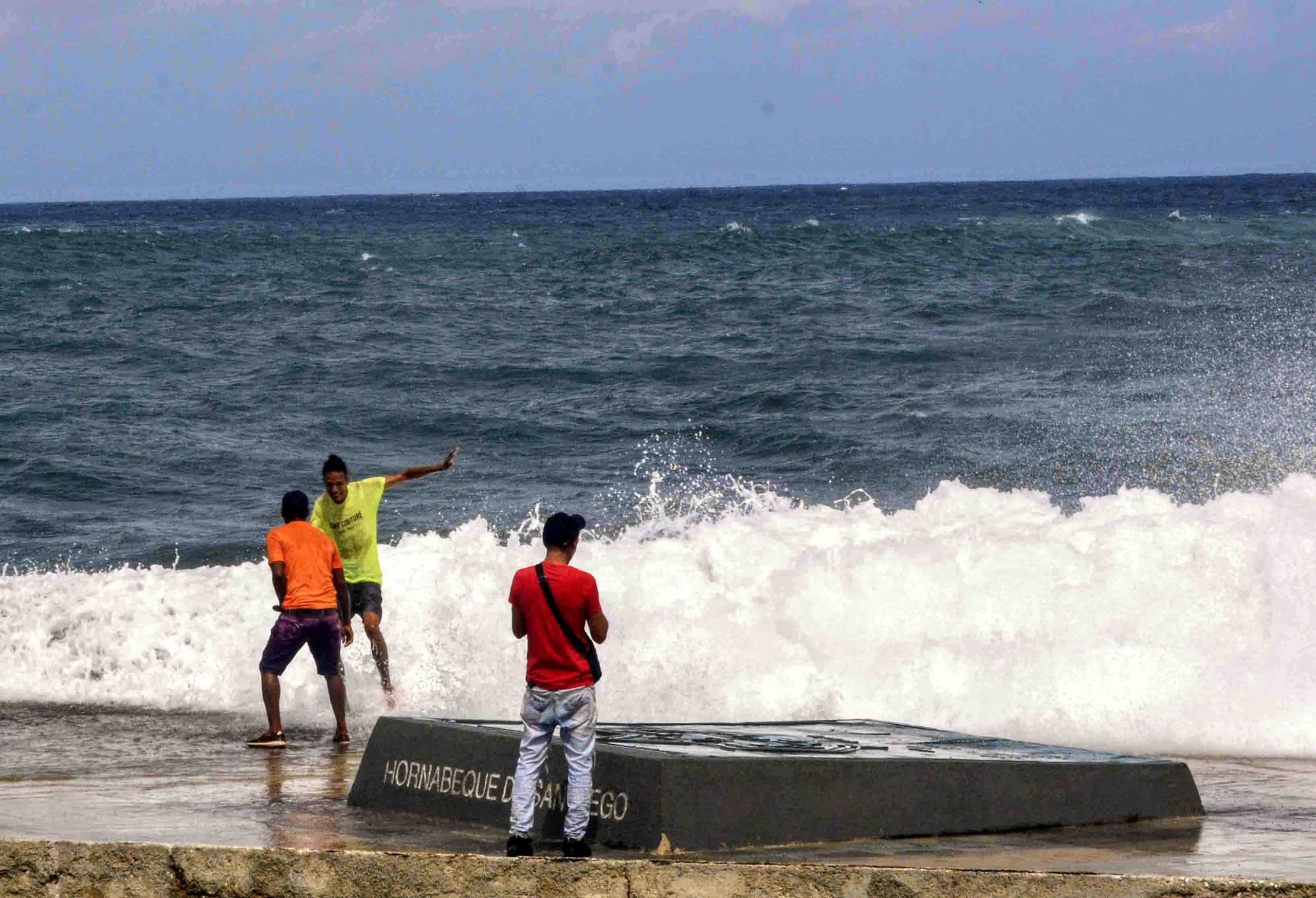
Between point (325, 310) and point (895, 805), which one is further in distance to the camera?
point (325, 310)

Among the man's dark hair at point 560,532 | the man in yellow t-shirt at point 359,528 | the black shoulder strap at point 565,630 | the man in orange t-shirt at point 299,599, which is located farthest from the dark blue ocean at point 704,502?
the man's dark hair at point 560,532

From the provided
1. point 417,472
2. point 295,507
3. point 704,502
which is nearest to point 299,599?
point 295,507

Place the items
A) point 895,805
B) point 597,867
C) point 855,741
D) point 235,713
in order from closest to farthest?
point 597,867 → point 895,805 → point 855,741 → point 235,713

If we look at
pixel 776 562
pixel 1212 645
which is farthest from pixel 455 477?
pixel 1212 645

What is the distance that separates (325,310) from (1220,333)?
52.0 feet

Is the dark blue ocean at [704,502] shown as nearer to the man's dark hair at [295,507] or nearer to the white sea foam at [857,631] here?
the white sea foam at [857,631]

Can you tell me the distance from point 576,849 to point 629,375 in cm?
1791

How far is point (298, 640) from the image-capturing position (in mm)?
8898

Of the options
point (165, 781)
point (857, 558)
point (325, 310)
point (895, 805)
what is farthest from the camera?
point (325, 310)

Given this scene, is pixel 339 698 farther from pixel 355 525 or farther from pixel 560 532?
pixel 560 532

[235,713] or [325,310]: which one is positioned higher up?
[325,310]

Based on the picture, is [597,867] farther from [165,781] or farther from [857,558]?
[857,558]

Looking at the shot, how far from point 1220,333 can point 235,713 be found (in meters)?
18.5

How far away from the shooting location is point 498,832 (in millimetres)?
6262
